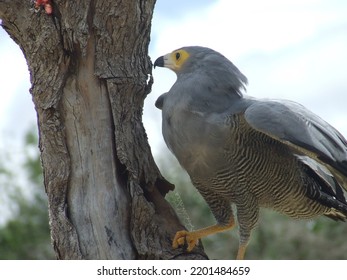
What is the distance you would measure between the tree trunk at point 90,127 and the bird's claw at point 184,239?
5 cm

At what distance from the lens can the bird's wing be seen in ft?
18.2

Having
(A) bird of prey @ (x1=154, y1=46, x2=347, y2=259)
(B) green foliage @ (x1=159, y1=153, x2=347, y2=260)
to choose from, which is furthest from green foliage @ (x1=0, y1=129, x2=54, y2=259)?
(A) bird of prey @ (x1=154, y1=46, x2=347, y2=259)

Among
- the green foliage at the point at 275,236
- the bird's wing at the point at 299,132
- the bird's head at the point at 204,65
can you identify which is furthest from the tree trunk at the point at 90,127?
the green foliage at the point at 275,236

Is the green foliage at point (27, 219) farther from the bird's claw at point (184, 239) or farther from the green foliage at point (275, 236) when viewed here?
the bird's claw at point (184, 239)

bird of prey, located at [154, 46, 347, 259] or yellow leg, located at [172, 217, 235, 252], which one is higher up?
bird of prey, located at [154, 46, 347, 259]

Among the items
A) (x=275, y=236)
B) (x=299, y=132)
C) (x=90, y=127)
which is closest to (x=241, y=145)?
(x=299, y=132)

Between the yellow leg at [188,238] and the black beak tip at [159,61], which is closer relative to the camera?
the yellow leg at [188,238]

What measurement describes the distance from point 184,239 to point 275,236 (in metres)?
10.1

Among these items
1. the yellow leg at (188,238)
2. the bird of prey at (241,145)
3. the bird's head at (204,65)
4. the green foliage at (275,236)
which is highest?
the bird's head at (204,65)

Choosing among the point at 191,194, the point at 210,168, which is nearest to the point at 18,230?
the point at 191,194

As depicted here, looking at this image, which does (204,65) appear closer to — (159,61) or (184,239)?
(159,61)

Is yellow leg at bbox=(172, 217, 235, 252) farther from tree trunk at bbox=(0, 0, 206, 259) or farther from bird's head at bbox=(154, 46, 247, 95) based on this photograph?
bird's head at bbox=(154, 46, 247, 95)

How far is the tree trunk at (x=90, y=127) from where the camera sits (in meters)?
5.64

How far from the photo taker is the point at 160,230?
581 cm
